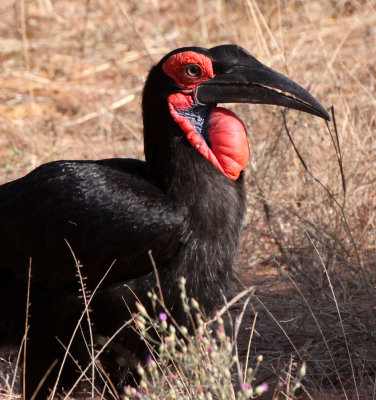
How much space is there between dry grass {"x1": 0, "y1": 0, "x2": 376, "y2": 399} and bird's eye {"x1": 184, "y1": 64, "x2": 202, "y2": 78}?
79 cm

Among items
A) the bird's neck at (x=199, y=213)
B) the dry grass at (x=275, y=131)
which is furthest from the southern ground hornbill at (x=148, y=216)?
the dry grass at (x=275, y=131)

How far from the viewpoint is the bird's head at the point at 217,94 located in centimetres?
313

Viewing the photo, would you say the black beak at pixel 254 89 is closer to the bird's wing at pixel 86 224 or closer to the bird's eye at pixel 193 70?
the bird's eye at pixel 193 70

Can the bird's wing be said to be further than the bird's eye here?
No

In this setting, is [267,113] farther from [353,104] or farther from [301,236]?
[301,236]

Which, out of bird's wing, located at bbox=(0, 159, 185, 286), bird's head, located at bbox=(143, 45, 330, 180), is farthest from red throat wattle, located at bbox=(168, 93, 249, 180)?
bird's wing, located at bbox=(0, 159, 185, 286)

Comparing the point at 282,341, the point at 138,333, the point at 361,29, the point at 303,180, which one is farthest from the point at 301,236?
the point at 361,29

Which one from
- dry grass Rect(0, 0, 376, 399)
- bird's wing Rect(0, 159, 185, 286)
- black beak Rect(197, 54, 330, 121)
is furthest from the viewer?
dry grass Rect(0, 0, 376, 399)

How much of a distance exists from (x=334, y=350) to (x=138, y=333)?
3.30 ft

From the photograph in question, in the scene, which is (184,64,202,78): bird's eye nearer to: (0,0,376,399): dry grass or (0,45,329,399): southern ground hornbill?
(0,45,329,399): southern ground hornbill

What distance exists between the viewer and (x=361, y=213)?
4.44m

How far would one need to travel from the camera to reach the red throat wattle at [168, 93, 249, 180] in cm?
312

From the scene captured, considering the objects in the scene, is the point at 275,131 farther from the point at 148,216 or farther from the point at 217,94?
the point at 148,216

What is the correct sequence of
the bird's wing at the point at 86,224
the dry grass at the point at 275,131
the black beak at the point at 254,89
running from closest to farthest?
1. the bird's wing at the point at 86,224
2. the black beak at the point at 254,89
3. the dry grass at the point at 275,131
